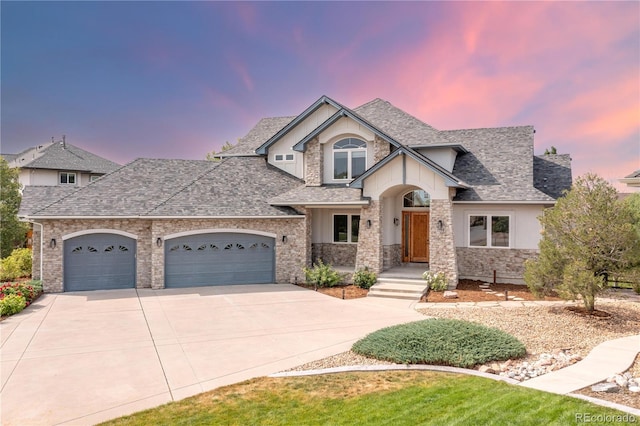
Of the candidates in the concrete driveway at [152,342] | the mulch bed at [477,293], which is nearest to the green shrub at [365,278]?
the concrete driveway at [152,342]

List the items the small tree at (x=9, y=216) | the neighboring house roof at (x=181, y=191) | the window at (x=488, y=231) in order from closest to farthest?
the neighboring house roof at (x=181, y=191)
the window at (x=488, y=231)
the small tree at (x=9, y=216)

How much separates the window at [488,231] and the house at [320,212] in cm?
4

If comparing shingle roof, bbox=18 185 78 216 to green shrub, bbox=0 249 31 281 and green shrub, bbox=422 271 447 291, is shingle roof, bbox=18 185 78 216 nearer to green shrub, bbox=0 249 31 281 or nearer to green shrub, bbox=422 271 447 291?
green shrub, bbox=0 249 31 281

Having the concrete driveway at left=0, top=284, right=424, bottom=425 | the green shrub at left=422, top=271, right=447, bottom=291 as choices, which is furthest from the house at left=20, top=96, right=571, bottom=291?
the concrete driveway at left=0, top=284, right=424, bottom=425

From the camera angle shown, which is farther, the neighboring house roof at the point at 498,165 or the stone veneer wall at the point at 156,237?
the neighboring house roof at the point at 498,165

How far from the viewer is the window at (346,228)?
19.6 m

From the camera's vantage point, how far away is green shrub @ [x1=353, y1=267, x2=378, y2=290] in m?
16.5

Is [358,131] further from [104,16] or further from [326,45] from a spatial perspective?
[104,16]

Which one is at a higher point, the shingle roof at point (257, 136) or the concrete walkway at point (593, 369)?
the shingle roof at point (257, 136)

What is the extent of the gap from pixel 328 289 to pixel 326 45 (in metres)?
11.6

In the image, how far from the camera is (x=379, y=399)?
6.26 metres

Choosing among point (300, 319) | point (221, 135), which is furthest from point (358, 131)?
point (221, 135)

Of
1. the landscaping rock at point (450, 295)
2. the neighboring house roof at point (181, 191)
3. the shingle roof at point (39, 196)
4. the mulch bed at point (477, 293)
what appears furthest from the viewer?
the shingle roof at point (39, 196)

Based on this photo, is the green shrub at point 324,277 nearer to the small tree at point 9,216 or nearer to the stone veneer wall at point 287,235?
the stone veneer wall at point 287,235
